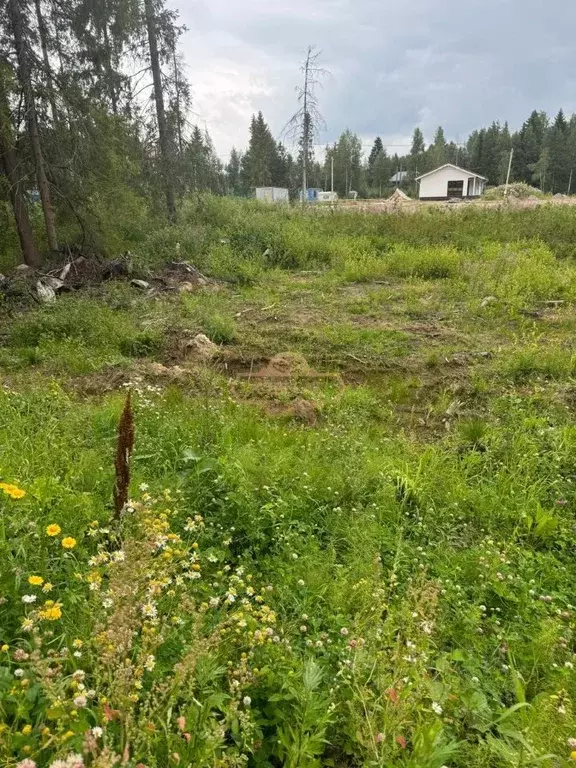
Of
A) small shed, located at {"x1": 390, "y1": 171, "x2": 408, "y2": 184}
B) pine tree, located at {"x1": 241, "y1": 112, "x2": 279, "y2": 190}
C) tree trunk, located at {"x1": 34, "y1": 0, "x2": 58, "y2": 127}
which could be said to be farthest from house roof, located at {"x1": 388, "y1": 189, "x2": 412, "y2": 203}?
small shed, located at {"x1": 390, "y1": 171, "x2": 408, "y2": 184}

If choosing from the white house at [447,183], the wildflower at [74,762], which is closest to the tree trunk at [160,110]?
the wildflower at [74,762]

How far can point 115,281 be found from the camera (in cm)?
1006

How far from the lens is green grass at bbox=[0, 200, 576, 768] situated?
5.18 feet

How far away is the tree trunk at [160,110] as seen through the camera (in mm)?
13805

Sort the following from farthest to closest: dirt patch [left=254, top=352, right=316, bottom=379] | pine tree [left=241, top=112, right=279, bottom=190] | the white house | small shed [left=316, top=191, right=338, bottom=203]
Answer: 1. pine tree [left=241, top=112, right=279, bottom=190]
2. the white house
3. small shed [left=316, top=191, right=338, bottom=203]
4. dirt patch [left=254, top=352, right=316, bottom=379]

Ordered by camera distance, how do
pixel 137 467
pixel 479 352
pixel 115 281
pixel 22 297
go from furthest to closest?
pixel 115 281 → pixel 22 297 → pixel 479 352 → pixel 137 467

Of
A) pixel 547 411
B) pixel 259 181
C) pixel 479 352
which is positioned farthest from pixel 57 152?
pixel 259 181

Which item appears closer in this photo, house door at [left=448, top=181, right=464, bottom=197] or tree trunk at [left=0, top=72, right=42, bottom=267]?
tree trunk at [left=0, top=72, right=42, bottom=267]

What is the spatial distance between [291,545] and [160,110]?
15.0 meters

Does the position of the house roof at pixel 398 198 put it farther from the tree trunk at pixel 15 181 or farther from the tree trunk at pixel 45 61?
the tree trunk at pixel 15 181

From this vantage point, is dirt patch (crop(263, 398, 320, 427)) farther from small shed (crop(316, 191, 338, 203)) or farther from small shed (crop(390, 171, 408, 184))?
small shed (crop(390, 171, 408, 184))

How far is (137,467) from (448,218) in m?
14.2

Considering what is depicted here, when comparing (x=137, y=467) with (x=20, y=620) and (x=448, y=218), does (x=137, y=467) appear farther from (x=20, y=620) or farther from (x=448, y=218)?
(x=448, y=218)

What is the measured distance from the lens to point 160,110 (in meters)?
14.4
